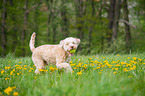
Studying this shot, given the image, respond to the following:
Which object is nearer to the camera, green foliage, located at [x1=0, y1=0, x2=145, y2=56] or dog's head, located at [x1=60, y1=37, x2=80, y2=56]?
dog's head, located at [x1=60, y1=37, x2=80, y2=56]

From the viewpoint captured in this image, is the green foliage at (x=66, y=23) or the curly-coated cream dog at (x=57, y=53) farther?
the green foliage at (x=66, y=23)

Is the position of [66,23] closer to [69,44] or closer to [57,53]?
[57,53]

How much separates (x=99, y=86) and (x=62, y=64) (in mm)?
1493

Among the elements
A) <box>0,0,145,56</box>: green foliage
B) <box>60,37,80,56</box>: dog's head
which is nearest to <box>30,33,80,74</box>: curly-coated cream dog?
<box>60,37,80,56</box>: dog's head

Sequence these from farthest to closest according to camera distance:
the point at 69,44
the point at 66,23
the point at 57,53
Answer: the point at 66,23 < the point at 57,53 < the point at 69,44

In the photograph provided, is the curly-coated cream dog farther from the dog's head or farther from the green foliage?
the green foliage

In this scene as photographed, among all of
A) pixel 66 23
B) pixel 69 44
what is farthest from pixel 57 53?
pixel 66 23

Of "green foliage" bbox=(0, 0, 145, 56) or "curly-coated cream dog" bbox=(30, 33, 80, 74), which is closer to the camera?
"curly-coated cream dog" bbox=(30, 33, 80, 74)

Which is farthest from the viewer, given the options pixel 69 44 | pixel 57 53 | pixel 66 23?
pixel 66 23

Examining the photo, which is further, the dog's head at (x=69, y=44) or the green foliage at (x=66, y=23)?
the green foliage at (x=66, y=23)

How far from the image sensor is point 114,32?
1027 centimetres

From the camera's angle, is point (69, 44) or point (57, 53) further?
point (57, 53)

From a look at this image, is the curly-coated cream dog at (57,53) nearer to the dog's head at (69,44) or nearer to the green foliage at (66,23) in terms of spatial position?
the dog's head at (69,44)

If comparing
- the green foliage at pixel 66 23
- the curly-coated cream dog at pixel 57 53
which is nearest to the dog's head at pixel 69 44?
the curly-coated cream dog at pixel 57 53
